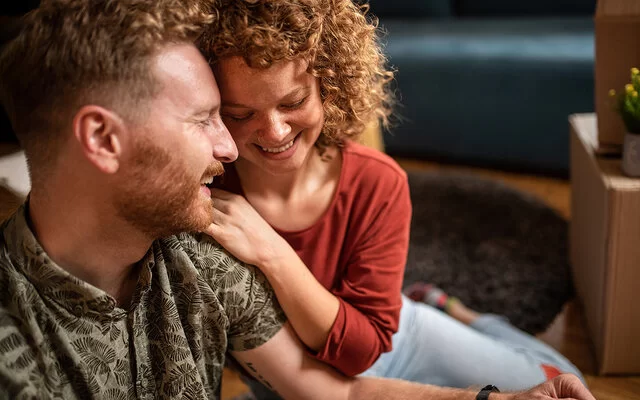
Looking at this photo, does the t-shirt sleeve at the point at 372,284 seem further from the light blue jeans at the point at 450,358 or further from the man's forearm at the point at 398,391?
the light blue jeans at the point at 450,358

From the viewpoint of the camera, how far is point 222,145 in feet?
3.70

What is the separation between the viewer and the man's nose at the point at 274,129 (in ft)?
3.98

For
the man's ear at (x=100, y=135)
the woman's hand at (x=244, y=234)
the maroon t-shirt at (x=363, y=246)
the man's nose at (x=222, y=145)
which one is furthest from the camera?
the maroon t-shirt at (x=363, y=246)

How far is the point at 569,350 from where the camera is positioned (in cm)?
205

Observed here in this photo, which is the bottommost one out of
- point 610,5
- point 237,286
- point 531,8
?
point 531,8

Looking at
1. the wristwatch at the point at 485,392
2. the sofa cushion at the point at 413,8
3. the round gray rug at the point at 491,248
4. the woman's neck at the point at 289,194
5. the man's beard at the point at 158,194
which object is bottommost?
the round gray rug at the point at 491,248

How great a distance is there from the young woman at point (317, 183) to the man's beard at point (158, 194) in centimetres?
13

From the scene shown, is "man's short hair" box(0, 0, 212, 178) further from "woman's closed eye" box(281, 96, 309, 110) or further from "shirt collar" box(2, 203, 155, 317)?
"woman's closed eye" box(281, 96, 309, 110)

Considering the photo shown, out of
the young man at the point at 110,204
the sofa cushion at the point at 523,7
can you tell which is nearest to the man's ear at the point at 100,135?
the young man at the point at 110,204

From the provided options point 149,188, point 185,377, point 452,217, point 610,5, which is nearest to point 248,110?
point 149,188

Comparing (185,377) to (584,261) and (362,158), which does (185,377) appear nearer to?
(362,158)

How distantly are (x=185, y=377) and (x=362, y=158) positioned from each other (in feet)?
1.83

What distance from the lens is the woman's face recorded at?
1165 mm

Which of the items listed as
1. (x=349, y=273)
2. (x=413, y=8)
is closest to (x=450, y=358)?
(x=349, y=273)
